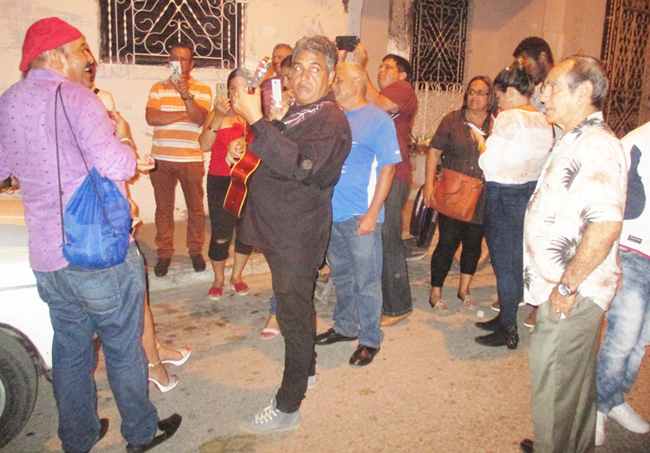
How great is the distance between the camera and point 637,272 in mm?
2869

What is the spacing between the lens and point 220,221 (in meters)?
4.91

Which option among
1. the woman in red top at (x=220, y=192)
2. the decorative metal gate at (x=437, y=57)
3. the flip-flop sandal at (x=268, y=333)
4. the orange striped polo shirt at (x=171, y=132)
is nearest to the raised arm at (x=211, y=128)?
the woman in red top at (x=220, y=192)

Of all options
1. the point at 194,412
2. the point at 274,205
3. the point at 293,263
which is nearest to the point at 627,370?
the point at 293,263

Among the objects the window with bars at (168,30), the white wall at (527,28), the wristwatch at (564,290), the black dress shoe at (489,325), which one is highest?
the white wall at (527,28)

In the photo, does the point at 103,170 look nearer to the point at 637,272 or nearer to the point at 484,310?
the point at 637,272

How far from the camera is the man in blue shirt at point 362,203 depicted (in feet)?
11.7

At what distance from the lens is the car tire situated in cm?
268

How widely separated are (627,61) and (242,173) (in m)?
11.1

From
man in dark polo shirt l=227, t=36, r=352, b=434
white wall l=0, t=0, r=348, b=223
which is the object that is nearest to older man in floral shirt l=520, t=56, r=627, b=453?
man in dark polo shirt l=227, t=36, r=352, b=434

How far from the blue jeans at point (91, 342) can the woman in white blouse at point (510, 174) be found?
8.77 ft

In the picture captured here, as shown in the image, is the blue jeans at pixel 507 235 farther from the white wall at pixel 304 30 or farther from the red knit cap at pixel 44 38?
the white wall at pixel 304 30

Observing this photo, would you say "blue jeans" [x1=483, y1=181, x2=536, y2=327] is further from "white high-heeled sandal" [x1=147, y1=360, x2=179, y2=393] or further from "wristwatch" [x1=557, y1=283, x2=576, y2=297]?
"white high-heeled sandal" [x1=147, y1=360, x2=179, y2=393]

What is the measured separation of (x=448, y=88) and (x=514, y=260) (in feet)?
20.8

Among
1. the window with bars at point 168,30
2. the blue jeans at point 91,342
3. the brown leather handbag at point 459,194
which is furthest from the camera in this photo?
the window with bars at point 168,30
